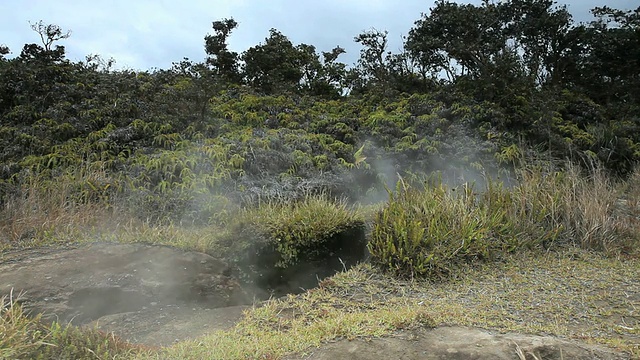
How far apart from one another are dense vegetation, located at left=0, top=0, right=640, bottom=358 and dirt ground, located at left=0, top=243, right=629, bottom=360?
2.35ft

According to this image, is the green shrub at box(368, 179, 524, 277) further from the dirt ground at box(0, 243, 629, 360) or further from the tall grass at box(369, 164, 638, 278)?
the dirt ground at box(0, 243, 629, 360)

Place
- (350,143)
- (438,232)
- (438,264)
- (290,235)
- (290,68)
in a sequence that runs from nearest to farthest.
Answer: (438,264) < (438,232) < (290,235) < (350,143) < (290,68)

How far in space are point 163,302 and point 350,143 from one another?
6.28 meters

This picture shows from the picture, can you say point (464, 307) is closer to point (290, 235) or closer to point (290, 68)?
point (290, 235)

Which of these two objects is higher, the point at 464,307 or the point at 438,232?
the point at 438,232


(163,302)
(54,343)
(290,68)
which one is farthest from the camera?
(290,68)

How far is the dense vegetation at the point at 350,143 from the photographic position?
7062 millimetres

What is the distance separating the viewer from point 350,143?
11070 millimetres

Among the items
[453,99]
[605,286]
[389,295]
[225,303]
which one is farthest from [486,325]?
[453,99]

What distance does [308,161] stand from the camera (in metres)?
9.50

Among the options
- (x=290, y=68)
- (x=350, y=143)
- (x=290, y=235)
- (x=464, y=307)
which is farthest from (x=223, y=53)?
(x=464, y=307)

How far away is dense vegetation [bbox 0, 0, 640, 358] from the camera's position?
23.2ft

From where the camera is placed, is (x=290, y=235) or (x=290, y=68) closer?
(x=290, y=235)

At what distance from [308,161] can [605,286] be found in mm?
5456
